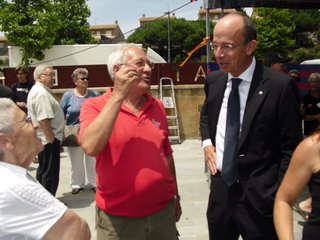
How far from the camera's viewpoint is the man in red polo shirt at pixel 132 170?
1915 millimetres

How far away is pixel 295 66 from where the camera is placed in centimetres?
812

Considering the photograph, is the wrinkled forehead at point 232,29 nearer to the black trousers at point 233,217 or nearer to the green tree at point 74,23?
the black trousers at point 233,217

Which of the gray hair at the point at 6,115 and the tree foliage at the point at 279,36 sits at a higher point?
the tree foliage at the point at 279,36

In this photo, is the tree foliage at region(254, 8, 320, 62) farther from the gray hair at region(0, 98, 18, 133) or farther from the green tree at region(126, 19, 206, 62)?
the gray hair at region(0, 98, 18, 133)

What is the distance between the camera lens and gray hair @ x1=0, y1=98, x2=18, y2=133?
1404 mm

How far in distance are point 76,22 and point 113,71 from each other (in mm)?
40965

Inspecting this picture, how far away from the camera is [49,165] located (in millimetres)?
4211

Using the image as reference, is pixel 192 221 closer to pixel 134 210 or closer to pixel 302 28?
pixel 134 210

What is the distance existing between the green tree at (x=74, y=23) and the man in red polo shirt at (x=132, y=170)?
127 feet

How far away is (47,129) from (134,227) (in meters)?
2.42

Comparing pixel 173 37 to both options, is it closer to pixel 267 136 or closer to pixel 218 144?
pixel 218 144

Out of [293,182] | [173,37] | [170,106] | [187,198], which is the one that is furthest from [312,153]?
[173,37]

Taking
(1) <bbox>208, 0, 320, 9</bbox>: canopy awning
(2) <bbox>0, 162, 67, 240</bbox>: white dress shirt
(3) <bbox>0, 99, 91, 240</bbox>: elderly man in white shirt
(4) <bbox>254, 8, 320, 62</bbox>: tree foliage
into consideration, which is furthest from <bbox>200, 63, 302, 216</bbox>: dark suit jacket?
(4) <bbox>254, 8, 320, 62</bbox>: tree foliage

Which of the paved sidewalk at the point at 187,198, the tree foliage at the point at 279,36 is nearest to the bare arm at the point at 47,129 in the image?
the paved sidewalk at the point at 187,198
